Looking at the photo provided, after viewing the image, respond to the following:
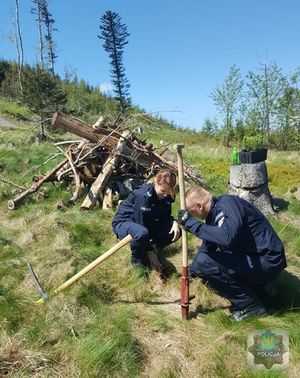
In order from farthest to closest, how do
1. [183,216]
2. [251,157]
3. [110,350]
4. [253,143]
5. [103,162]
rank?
[253,143], [103,162], [251,157], [183,216], [110,350]

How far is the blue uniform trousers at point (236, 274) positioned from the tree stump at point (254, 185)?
3675 millimetres

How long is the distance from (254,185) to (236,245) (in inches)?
157

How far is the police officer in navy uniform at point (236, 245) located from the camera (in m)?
3.81

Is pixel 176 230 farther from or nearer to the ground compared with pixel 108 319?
farther from the ground

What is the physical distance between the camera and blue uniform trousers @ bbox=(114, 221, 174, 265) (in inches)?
181

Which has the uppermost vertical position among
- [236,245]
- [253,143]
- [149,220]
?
[253,143]

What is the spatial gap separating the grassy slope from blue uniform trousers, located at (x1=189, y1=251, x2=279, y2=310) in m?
0.23

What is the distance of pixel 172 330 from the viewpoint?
3.87 meters

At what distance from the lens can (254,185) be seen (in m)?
7.79

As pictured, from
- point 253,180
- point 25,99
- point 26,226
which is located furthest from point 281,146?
point 26,226

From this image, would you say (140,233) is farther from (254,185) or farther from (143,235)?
(254,185)

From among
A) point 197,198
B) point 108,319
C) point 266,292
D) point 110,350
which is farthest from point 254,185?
point 110,350

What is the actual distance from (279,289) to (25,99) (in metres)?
16.6

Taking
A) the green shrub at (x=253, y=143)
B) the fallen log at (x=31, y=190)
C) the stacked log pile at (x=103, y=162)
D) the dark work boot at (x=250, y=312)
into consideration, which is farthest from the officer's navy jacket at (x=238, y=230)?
→ the green shrub at (x=253, y=143)
